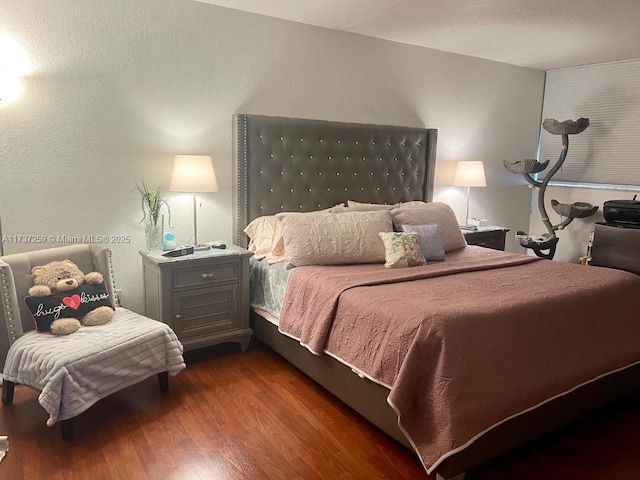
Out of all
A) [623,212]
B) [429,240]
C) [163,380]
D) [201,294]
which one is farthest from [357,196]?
[623,212]

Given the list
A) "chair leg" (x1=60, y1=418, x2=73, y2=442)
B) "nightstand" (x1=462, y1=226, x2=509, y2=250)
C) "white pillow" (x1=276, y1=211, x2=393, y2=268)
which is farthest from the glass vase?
"nightstand" (x1=462, y1=226, x2=509, y2=250)

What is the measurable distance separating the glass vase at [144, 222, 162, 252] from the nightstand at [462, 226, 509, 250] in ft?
8.82

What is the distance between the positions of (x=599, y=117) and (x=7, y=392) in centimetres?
562

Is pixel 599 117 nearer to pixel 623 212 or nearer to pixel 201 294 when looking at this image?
pixel 623 212

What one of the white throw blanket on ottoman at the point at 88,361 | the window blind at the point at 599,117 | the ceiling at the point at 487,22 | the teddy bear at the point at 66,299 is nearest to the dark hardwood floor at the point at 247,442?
the white throw blanket on ottoman at the point at 88,361

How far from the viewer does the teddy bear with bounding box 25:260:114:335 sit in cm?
248

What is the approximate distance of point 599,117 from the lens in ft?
16.3

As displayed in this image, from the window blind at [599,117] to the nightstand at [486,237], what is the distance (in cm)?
140

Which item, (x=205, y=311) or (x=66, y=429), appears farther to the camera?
(x=205, y=311)

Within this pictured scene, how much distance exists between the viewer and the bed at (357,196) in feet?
6.88

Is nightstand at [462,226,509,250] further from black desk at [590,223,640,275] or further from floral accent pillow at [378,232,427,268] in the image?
floral accent pillow at [378,232,427,268]

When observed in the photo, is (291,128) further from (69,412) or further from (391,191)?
(69,412)

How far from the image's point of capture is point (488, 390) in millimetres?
1933

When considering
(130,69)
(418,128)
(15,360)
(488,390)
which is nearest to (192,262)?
(15,360)
